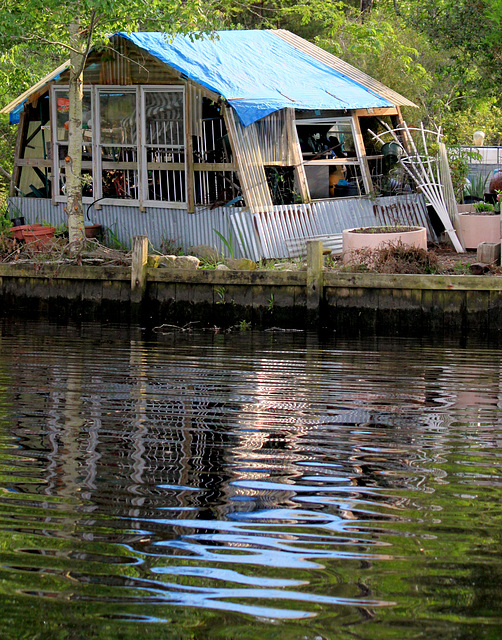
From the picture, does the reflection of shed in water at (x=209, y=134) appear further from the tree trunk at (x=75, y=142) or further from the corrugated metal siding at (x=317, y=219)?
the tree trunk at (x=75, y=142)

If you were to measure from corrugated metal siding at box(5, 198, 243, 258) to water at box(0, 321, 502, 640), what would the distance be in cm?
643

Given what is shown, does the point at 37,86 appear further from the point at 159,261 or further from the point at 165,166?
the point at 159,261

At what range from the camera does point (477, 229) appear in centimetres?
1684

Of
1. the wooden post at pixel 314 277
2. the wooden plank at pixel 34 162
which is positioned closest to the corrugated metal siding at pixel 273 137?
the wooden post at pixel 314 277

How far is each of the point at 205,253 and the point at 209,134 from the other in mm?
2246

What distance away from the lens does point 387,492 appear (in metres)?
Answer: 5.48

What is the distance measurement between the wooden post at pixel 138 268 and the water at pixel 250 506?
462 centimetres

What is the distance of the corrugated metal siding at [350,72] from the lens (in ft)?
61.3

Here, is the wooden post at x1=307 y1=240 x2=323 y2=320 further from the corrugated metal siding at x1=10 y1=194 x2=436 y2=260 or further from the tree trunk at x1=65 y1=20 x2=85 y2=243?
the tree trunk at x1=65 y1=20 x2=85 y2=243

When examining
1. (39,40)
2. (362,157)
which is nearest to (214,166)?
(362,157)

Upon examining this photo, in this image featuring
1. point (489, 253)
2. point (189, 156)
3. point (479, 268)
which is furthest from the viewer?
point (189, 156)

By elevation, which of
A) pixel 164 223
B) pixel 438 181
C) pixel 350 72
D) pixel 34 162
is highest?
pixel 350 72

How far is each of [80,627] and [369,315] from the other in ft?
33.5

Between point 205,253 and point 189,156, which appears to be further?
point 189,156
